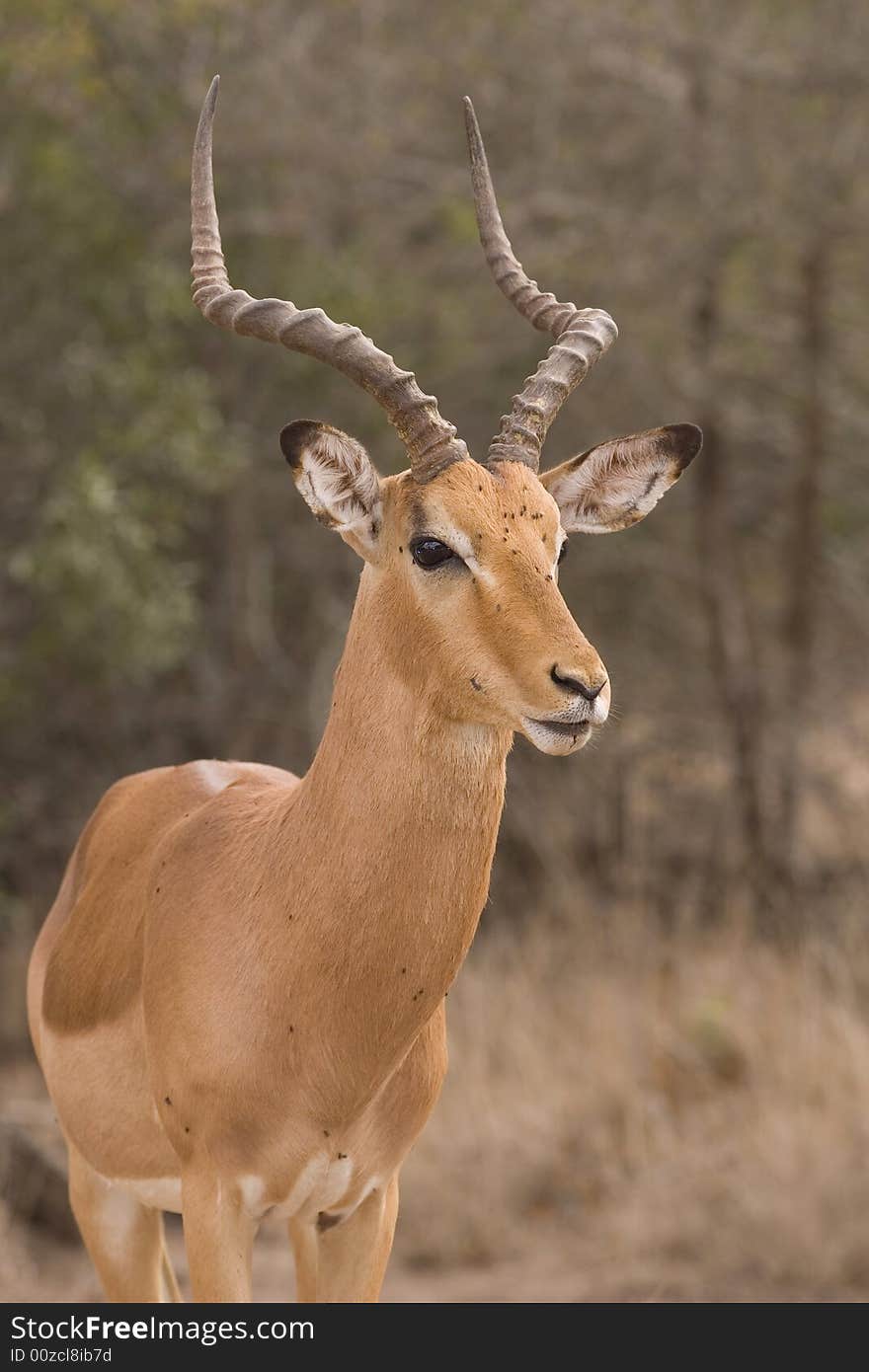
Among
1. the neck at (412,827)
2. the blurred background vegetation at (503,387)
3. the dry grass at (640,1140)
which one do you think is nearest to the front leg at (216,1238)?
the neck at (412,827)

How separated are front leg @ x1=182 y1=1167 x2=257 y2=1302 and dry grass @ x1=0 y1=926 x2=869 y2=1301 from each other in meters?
6.39

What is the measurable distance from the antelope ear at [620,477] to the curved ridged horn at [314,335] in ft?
1.58

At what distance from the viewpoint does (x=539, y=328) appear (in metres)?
4.48

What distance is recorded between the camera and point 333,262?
13555 millimetres

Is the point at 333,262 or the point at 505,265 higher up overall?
the point at 333,262

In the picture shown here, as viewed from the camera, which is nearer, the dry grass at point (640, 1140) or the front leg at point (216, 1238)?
the front leg at point (216, 1238)

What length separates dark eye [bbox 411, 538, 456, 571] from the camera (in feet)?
12.8

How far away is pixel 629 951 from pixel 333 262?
5825 millimetres

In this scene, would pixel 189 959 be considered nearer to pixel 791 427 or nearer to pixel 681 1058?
pixel 681 1058

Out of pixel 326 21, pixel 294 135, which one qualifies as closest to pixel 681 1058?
pixel 294 135

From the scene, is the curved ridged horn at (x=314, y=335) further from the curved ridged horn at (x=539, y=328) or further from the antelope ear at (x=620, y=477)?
the antelope ear at (x=620, y=477)

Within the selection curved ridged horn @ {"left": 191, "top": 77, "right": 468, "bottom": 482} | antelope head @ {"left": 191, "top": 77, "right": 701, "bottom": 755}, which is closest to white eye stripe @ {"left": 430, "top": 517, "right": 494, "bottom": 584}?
antelope head @ {"left": 191, "top": 77, "right": 701, "bottom": 755}

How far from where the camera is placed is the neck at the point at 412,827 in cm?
395

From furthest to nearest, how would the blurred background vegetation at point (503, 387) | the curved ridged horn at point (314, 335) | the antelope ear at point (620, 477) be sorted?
the blurred background vegetation at point (503, 387), the antelope ear at point (620, 477), the curved ridged horn at point (314, 335)
